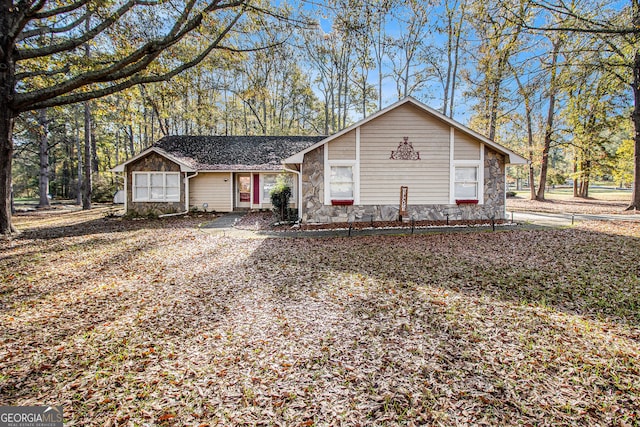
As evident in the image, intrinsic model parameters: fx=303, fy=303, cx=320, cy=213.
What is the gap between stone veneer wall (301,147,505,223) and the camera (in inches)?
447

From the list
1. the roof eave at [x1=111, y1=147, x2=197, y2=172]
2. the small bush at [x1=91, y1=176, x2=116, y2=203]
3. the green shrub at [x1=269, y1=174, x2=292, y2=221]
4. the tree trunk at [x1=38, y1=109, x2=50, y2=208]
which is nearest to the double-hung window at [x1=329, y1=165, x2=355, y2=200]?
the green shrub at [x1=269, y1=174, x2=292, y2=221]

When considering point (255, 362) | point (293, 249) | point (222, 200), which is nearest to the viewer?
point (255, 362)

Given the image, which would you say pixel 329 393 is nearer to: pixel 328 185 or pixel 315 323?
pixel 315 323

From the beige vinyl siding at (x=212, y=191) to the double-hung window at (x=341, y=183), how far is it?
8148mm

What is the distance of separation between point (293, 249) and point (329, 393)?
569 cm

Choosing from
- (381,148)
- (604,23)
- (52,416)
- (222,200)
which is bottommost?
(52,416)

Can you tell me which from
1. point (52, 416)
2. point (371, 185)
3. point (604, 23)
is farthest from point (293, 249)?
point (604, 23)

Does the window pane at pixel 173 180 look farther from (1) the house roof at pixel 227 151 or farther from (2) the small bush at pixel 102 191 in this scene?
(2) the small bush at pixel 102 191

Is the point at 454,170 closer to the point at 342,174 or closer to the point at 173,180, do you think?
the point at 342,174

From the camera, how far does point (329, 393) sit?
263 centimetres

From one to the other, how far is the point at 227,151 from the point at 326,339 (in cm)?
1703

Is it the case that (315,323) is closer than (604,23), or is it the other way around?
(315,323)

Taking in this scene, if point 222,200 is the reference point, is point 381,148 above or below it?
above

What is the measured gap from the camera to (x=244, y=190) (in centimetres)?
1812
